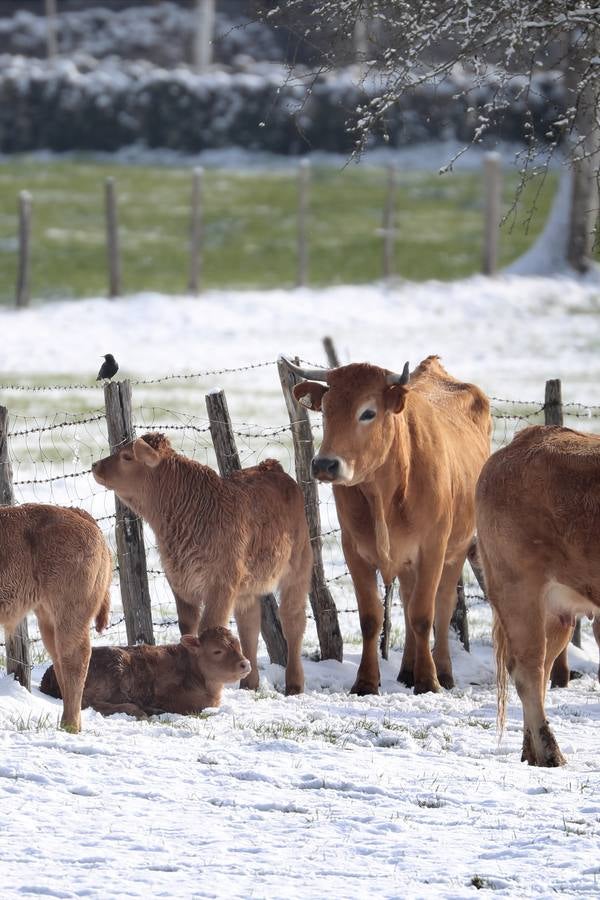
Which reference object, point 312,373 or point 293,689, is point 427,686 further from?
point 312,373

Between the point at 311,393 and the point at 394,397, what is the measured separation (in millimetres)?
A: 568

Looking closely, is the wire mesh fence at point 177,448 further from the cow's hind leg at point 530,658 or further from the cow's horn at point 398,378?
the cow's hind leg at point 530,658

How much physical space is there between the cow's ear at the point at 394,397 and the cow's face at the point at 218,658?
173 cm

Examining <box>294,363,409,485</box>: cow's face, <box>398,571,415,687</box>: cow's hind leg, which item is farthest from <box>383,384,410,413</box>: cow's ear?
<box>398,571,415,687</box>: cow's hind leg

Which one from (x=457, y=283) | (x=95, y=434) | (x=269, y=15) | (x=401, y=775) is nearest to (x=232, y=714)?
(x=401, y=775)

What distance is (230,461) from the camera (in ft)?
30.7

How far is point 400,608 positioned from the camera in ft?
39.2

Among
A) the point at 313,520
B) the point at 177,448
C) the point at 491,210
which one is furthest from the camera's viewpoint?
the point at 491,210

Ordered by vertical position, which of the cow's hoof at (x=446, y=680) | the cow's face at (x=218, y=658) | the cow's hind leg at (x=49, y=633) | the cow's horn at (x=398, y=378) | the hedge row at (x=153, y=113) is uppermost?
the hedge row at (x=153, y=113)

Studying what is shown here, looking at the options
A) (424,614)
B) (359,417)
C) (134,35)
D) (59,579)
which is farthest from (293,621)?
(134,35)

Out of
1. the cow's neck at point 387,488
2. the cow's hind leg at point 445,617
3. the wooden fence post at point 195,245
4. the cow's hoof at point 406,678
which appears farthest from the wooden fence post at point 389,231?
the cow's neck at point 387,488

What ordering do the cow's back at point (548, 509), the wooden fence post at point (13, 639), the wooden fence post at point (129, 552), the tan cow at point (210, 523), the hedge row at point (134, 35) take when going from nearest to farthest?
the cow's back at point (548, 509)
the wooden fence post at point (13, 639)
the tan cow at point (210, 523)
the wooden fence post at point (129, 552)
the hedge row at point (134, 35)

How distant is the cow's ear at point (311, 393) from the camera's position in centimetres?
895

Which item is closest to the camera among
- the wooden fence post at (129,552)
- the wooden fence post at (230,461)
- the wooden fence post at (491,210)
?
the wooden fence post at (129,552)
